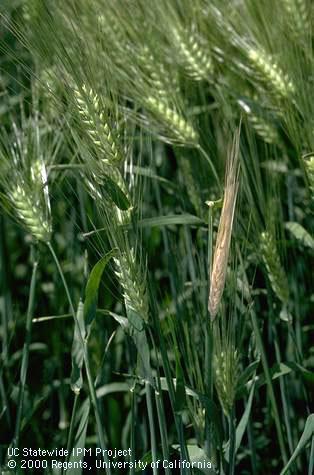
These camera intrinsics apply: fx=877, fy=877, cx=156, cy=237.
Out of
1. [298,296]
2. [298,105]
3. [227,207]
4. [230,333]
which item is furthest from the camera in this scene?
[298,296]

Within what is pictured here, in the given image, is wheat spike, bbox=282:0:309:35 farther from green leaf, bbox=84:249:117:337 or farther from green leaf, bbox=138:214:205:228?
green leaf, bbox=84:249:117:337

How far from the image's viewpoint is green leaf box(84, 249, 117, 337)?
113cm

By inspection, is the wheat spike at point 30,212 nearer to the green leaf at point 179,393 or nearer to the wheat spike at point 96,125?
the wheat spike at point 96,125

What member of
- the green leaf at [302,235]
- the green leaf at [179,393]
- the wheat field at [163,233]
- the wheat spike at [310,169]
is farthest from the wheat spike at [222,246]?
the green leaf at [302,235]

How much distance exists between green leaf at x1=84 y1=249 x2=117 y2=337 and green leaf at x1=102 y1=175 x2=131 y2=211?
7 cm

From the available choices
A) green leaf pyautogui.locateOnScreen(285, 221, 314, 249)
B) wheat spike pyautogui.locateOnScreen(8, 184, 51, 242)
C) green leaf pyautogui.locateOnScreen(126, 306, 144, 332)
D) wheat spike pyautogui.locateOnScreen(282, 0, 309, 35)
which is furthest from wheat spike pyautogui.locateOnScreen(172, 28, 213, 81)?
green leaf pyautogui.locateOnScreen(126, 306, 144, 332)

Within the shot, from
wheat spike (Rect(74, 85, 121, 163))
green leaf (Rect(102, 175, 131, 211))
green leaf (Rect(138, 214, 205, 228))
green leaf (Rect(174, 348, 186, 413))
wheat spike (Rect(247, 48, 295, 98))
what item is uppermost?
wheat spike (Rect(247, 48, 295, 98))

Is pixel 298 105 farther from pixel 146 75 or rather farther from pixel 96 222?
pixel 96 222

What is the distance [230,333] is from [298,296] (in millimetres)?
419

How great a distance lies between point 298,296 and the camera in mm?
1545

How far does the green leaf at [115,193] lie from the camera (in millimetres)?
1069

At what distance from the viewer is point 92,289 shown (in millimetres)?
1170

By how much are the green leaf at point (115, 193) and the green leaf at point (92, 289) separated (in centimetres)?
Answer: 7

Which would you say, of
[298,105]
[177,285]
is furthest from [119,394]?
[298,105]
